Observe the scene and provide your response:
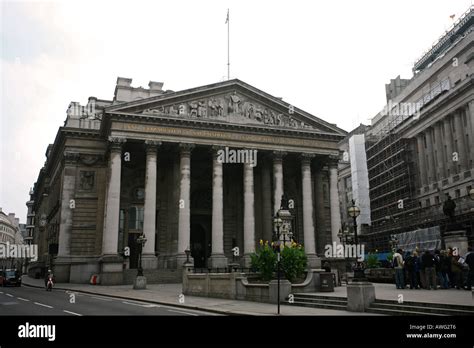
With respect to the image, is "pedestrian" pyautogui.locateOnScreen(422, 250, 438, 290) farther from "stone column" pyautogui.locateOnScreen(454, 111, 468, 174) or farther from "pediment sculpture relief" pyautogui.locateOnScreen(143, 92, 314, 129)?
"stone column" pyautogui.locateOnScreen(454, 111, 468, 174)

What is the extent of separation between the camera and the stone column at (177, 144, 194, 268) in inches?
1643

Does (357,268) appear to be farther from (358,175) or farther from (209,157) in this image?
(358,175)

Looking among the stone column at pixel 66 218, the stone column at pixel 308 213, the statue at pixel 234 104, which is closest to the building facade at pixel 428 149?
the stone column at pixel 308 213

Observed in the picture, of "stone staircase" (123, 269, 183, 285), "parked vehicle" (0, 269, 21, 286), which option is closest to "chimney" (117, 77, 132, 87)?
"stone staircase" (123, 269, 183, 285)

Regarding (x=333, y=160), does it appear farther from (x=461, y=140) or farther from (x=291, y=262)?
(x=291, y=262)

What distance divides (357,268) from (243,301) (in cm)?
818

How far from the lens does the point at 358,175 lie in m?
84.4

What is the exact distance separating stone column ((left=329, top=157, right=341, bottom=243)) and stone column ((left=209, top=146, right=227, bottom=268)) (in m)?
13.6

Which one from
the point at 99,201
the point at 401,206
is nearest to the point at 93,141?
the point at 99,201

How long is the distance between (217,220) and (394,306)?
28.6 metres

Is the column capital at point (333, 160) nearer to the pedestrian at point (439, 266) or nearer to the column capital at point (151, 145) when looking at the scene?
the column capital at point (151, 145)

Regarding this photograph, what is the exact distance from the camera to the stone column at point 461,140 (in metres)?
56.7
